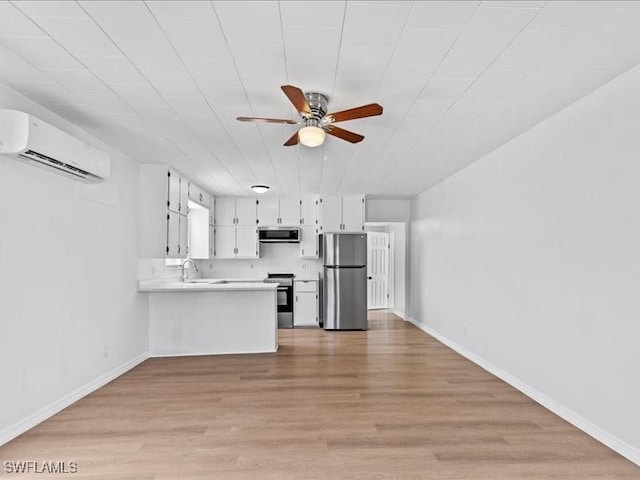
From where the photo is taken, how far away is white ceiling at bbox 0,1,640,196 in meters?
1.90

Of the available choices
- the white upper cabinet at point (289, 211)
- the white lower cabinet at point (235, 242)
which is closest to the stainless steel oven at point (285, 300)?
the white lower cabinet at point (235, 242)

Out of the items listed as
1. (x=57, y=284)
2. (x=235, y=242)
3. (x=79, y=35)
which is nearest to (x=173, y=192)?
(x=57, y=284)

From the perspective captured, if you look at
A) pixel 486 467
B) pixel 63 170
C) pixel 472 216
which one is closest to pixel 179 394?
pixel 63 170

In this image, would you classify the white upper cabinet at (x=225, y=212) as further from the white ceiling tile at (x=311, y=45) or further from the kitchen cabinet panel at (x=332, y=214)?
the white ceiling tile at (x=311, y=45)

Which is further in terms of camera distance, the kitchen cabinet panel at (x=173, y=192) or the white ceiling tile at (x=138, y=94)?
the kitchen cabinet panel at (x=173, y=192)

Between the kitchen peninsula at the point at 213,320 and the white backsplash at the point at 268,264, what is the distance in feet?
7.78

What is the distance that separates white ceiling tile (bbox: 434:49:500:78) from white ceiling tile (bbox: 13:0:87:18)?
1967 millimetres

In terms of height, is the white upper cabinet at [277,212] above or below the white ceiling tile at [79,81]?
below

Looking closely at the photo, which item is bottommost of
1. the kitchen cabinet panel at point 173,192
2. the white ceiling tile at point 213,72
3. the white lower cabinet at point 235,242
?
the white lower cabinet at point 235,242

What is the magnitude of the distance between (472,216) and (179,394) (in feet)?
12.6

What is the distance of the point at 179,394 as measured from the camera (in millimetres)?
3654

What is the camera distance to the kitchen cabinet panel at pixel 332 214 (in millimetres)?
7270

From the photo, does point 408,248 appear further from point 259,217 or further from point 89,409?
point 89,409

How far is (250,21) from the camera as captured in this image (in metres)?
1.95
